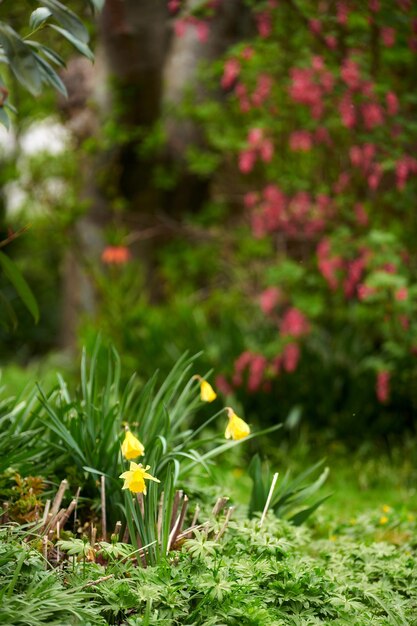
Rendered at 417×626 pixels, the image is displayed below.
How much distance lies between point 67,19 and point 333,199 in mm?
3335

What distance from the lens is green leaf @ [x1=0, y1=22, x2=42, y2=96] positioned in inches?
89.8

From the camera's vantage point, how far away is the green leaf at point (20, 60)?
7.48 ft

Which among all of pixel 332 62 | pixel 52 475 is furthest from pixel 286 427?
pixel 52 475

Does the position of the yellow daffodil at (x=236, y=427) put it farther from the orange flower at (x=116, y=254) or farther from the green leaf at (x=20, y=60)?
the orange flower at (x=116, y=254)

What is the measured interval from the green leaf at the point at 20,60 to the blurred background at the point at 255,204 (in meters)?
0.86

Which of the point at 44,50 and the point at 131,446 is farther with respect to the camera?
the point at 44,50

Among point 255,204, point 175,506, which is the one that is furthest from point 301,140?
point 175,506

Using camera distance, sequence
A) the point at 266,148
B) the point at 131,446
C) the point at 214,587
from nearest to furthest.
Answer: the point at 214,587 < the point at 131,446 < the point at 266,148

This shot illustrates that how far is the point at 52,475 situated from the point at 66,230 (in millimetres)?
4763

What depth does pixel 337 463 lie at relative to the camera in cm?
506

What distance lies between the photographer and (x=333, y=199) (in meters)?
5.50

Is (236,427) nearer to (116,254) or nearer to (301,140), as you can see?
(301,140)

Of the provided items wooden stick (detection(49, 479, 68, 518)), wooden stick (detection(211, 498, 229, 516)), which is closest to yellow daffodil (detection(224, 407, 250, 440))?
wooden stick (detection(211, 498, 229, 516))

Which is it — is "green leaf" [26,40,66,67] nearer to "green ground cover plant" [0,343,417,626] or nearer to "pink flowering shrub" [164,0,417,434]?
"green ground cover plant" [0,343,417,626]
